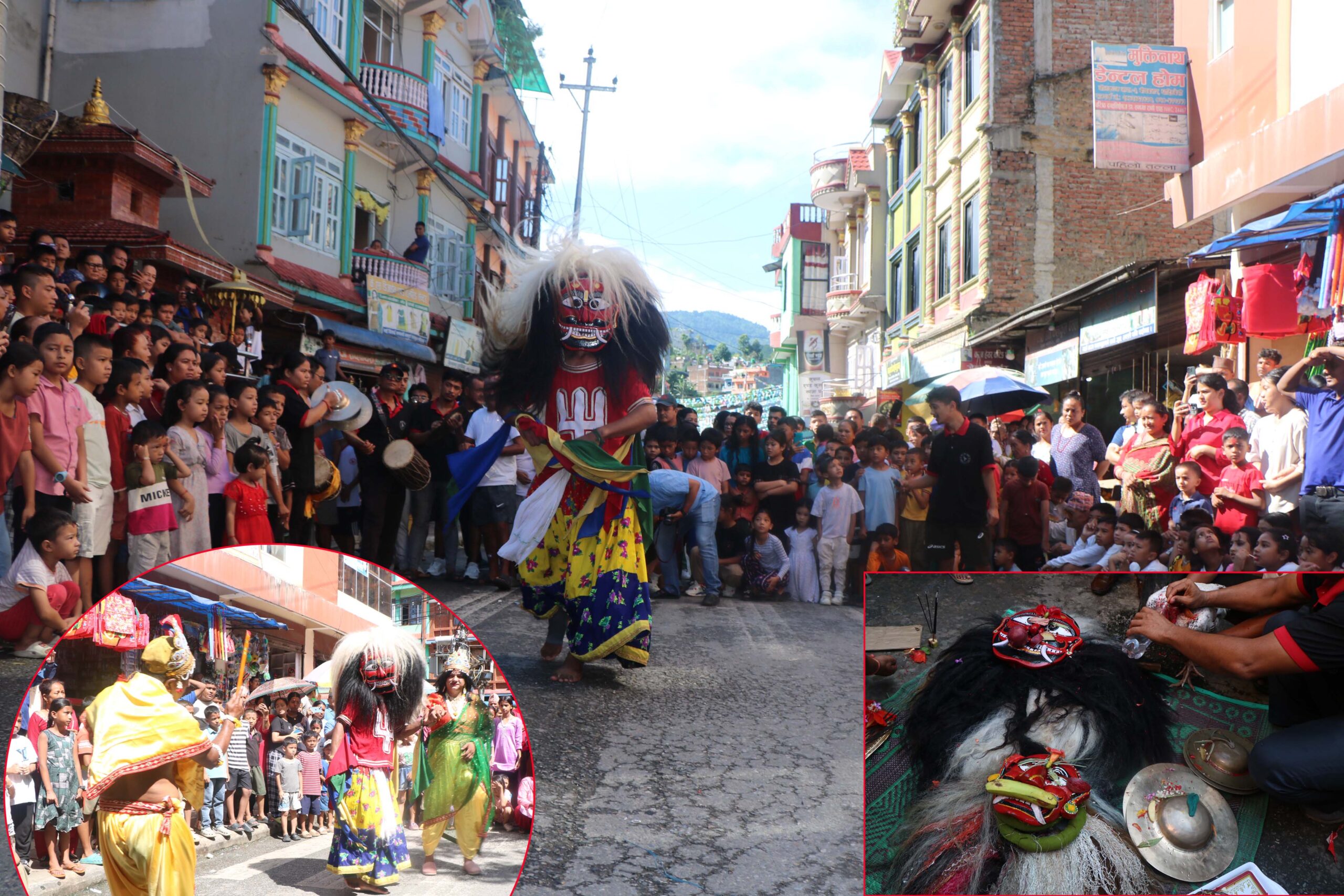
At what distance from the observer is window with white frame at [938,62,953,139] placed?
887 inches

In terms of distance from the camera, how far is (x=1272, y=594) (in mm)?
2359

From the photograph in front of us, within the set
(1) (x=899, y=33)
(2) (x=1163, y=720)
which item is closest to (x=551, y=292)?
(2) (x=1163, y=720)

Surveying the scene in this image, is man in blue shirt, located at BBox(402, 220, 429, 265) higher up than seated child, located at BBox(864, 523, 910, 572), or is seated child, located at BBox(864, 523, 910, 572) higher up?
man in blue shirt, located at BBox(402, 220, 429, 265)

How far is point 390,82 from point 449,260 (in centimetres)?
568

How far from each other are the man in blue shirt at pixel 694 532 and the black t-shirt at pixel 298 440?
2562 mm

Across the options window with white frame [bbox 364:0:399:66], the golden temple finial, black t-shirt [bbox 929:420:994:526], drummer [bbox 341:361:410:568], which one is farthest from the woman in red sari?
window with white frame [bbox 364:0:399:66]

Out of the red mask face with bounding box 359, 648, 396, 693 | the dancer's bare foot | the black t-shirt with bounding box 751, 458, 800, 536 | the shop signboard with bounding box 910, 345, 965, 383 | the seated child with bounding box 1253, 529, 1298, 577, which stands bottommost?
the dancer's bare foot

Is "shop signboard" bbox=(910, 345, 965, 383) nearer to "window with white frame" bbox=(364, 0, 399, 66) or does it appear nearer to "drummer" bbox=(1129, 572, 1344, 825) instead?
"window with white frame" bbox=(364, 0, 399, 66)

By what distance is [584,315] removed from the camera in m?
5.54

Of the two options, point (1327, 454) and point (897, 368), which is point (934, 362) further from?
point (1327, 454)

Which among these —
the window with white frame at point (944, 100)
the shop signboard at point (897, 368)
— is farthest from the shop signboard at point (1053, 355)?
the window with white frame at point (944, 100)

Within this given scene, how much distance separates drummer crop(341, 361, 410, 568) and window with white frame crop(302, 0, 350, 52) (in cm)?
1089

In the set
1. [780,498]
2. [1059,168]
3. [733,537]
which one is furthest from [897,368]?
[733,537]

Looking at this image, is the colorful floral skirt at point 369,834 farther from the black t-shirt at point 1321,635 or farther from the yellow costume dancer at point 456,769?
the black t-shirt at point 1321,635
